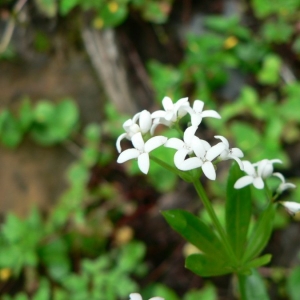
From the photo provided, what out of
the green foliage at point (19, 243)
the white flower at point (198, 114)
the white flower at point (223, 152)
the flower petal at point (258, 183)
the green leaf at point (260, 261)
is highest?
the white flower at point (198, 114)

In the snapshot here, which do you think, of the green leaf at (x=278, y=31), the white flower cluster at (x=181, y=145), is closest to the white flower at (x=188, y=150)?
the white flower cluster at (x=181, y=145)

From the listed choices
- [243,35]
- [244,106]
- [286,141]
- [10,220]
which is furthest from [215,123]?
[10,220]

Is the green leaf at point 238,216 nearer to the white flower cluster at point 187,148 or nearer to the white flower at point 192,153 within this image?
the white flower cluster at point 187,148

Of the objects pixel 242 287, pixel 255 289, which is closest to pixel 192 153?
pixel 242 287

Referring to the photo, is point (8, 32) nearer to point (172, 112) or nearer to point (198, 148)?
point (172, 112)

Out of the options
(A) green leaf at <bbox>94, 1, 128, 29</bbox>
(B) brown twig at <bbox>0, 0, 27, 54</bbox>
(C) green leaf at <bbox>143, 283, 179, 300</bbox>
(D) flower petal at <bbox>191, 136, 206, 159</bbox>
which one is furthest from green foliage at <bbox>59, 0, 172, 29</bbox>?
(D) flower petal at <bbox>191, 136, 206, 159</bbox>

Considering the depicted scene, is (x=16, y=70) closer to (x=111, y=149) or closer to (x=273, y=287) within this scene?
(x=111, y=149)
